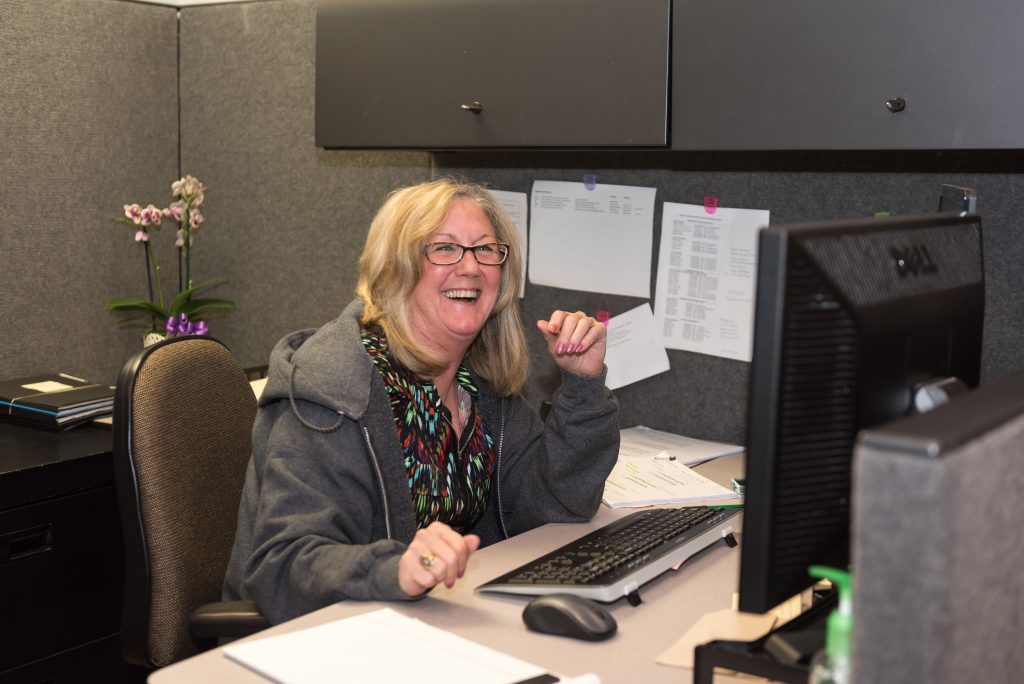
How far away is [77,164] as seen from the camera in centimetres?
206

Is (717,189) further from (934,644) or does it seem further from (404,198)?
(934,644)

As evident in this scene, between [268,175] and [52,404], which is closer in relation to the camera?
[52,404]

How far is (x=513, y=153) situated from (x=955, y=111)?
879mm

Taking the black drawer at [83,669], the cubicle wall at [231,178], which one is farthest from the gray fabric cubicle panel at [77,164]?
the black drawer at [83,669]

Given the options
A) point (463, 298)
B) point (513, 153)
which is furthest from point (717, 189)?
point (463, 298)

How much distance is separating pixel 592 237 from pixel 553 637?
3.21 feet

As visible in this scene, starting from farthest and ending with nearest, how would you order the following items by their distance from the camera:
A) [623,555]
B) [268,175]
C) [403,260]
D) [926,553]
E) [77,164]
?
1. [268,175]
2. [77,164]
3. [403,260]
4. [623,555]
5. [926,553]

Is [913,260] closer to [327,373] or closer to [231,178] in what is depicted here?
[327,373]

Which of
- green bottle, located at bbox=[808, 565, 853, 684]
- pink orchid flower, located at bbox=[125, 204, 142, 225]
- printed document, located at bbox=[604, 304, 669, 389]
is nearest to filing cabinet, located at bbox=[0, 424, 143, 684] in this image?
pink orchid flower, located at bbox=[125, 204, 142, 225]

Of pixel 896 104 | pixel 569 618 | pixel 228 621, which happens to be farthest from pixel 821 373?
pixel 228 621

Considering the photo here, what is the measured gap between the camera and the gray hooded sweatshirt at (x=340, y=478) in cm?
113

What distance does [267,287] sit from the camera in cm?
223

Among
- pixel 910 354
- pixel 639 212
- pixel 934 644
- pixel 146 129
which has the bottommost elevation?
pixel 934 644

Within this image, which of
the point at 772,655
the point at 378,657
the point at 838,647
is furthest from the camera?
the point at 378,657
